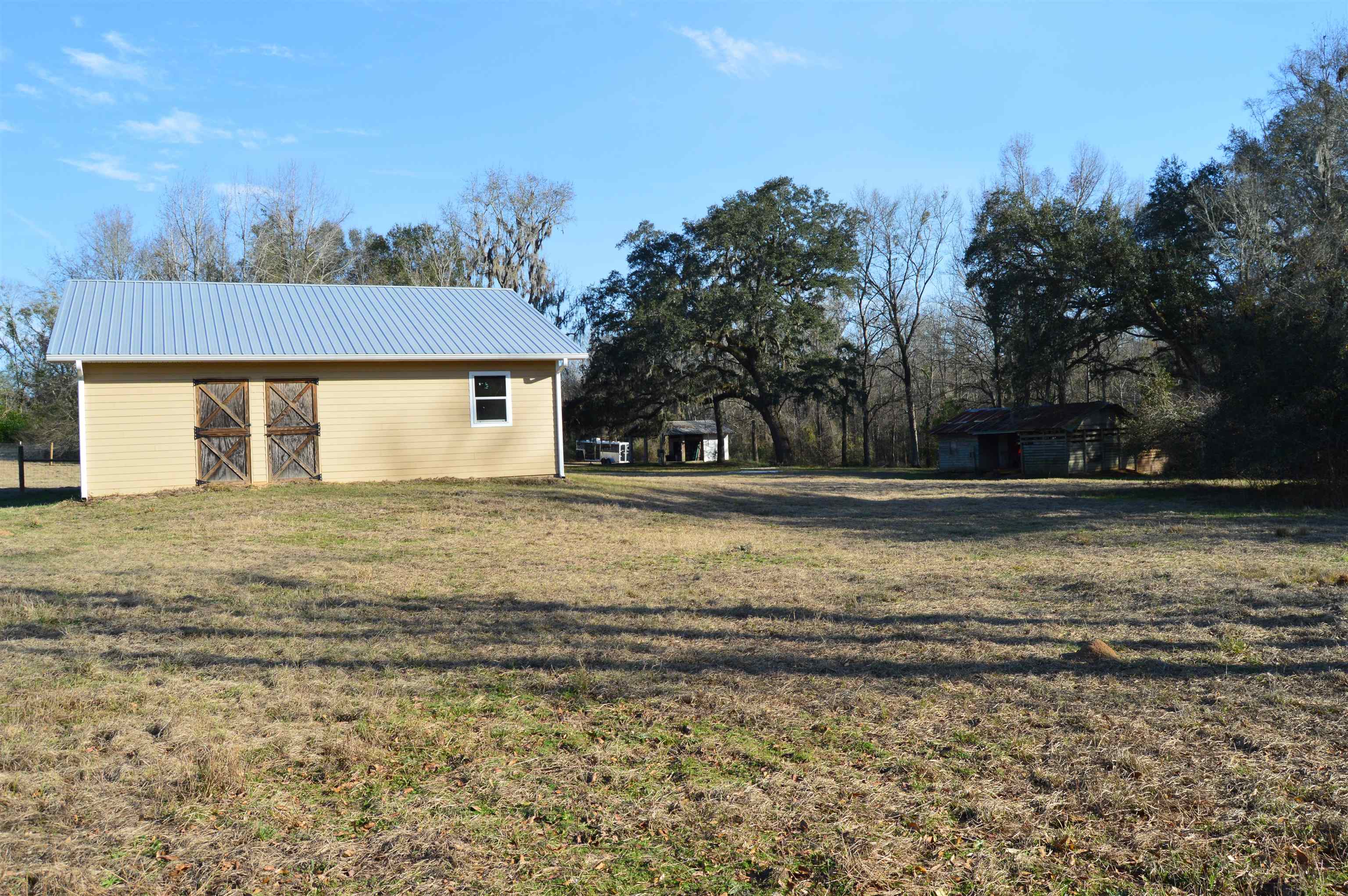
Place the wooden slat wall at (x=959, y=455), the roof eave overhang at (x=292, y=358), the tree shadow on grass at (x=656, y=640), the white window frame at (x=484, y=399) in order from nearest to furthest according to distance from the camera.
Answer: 1. the tree shadow on grass at (x=656, y=640)
2. the roof eave overhang at (x=292, y=358)
3. the white window frame at (x=484, y=399)
4. the wooden slat wall at (x=959, y=455)

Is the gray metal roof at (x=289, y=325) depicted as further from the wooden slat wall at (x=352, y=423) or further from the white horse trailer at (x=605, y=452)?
the white horse trailer at (x=605, y=452)

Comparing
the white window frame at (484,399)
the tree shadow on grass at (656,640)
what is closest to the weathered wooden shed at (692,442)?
the white window frame at (484,399)

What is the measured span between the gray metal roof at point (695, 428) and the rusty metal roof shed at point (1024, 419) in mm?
19994

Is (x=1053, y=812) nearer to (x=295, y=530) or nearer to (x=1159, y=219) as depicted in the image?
(x=295, y=530)

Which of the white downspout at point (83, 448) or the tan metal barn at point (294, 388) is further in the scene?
the tan metal barn at point (294, 388)

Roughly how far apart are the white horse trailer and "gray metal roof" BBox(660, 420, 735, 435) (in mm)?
3450

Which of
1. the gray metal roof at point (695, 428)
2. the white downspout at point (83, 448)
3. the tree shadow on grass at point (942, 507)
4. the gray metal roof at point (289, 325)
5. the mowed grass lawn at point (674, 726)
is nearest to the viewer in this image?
the mowed grass lawn at point (674, 726)

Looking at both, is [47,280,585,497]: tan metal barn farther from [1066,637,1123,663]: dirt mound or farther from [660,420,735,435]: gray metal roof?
[660,420,735,435]: gray metal roof

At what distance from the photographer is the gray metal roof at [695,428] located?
187 feet

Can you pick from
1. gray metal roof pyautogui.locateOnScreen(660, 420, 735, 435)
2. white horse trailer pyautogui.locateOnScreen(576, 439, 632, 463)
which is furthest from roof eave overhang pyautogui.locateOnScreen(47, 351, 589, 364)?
white horse trailer pyautogui.locateOnScreen(576, 439, 632, 463)

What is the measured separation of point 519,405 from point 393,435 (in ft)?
8.65

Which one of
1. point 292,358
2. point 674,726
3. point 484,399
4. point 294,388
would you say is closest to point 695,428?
point 484,399

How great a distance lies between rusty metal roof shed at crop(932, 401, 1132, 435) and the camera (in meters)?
32.8

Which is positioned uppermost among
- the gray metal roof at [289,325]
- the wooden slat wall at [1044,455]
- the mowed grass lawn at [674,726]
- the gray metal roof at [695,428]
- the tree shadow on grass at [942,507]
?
the gray metal roof at [289,325]
